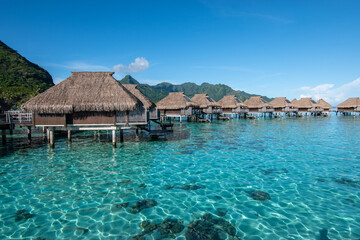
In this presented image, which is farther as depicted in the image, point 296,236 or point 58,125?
point 58,125

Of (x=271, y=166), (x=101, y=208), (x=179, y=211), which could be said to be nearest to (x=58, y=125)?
(x=101, y=208)

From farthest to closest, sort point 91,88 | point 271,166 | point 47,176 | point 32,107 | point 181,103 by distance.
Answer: point 181,103
point 91,88
point 32,107
point 271,166
point 47,176

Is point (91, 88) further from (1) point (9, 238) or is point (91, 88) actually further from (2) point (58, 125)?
(1) point (9, 238)

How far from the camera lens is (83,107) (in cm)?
1410

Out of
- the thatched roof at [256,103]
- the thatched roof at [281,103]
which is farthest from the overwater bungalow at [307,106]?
the thatched roof at [256,103]

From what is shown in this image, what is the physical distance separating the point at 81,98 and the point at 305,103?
6057 centimetres

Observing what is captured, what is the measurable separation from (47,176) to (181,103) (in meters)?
28.2

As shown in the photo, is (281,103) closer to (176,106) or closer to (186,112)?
(186,112)

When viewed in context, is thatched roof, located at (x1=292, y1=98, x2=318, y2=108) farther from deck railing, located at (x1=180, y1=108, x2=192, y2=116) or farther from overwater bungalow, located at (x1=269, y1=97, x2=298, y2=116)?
deck railing, located at (x1=180, y1=108, x2=192, y2=116)

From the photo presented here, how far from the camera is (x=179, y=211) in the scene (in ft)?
20.5

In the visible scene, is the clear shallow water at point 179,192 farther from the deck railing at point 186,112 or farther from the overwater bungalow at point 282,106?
the overwater bungalow at point 282,106

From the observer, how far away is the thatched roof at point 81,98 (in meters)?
13.9

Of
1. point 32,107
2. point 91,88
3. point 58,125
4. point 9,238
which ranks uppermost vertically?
point 91,88

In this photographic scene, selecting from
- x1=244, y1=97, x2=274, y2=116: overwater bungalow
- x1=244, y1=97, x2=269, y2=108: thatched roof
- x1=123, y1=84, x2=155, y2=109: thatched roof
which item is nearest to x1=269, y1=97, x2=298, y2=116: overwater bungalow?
x1=244, y1=97, x2=274, y2=116: overwater bungalow
